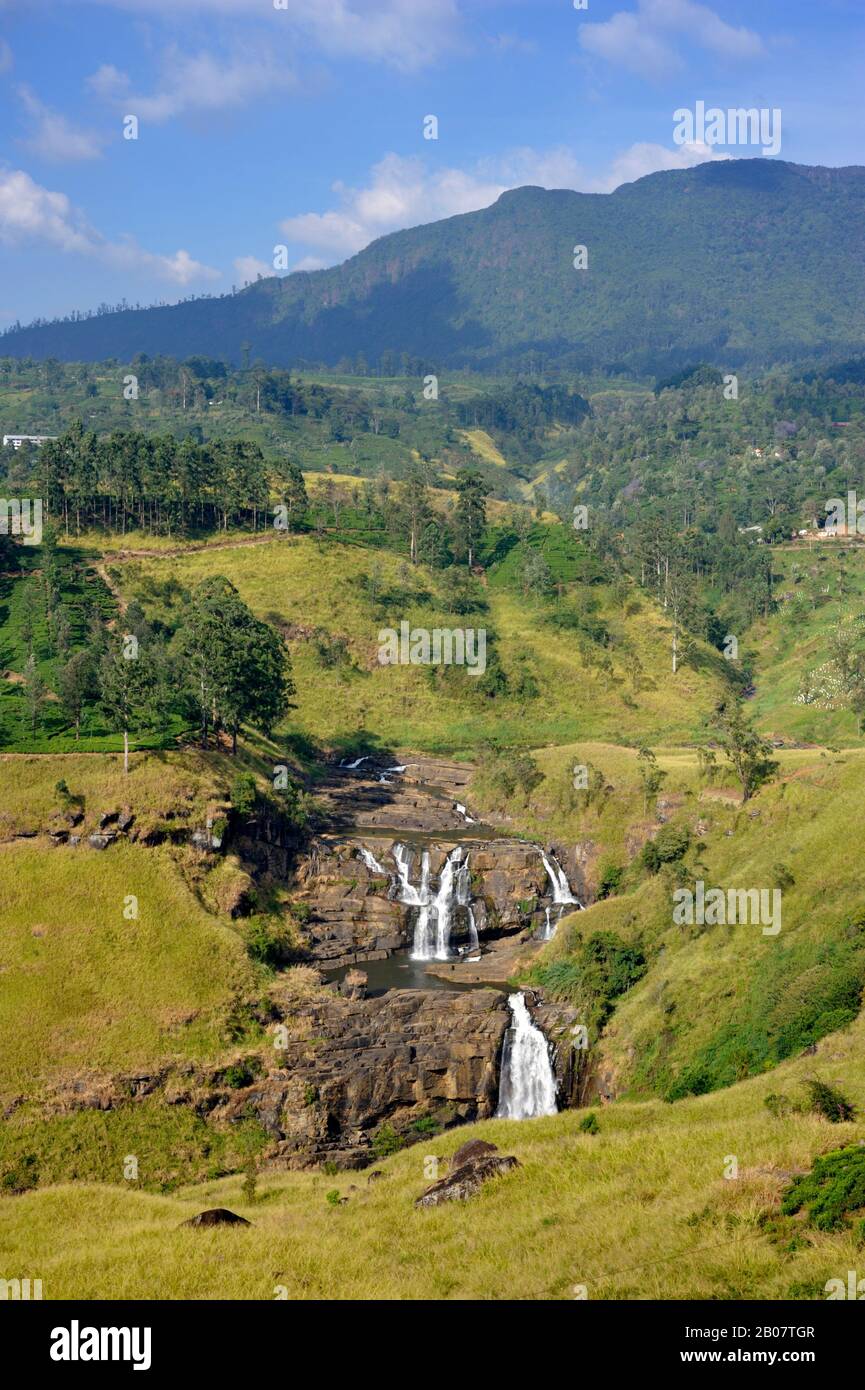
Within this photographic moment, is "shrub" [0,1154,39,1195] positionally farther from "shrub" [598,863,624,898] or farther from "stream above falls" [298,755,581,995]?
"shrub" [598,863,624,898]

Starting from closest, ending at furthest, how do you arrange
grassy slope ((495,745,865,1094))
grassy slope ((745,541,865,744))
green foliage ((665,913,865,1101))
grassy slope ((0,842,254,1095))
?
green foliage ((665,913,865,1101)) → grassy slope ((495,745,865,1094)) → grassy slope ((0,842,254,1095)) → grassy slope ((745,541,865,744))

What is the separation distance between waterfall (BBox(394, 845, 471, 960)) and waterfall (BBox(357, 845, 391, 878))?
1125 millimetres

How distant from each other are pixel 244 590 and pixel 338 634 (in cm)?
1331

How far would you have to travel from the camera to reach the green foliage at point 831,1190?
95.7 feet

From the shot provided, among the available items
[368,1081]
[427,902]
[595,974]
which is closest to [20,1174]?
[368,1081]

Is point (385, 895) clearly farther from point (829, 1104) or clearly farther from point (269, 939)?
point (829, 1104)

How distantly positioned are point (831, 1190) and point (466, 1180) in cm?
1381

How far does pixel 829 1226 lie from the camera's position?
2889 centimetres

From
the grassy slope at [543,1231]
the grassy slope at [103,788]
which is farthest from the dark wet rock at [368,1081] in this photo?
the grassy slope at [103,788]

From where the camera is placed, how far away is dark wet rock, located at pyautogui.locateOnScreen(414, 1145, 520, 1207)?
39031mm

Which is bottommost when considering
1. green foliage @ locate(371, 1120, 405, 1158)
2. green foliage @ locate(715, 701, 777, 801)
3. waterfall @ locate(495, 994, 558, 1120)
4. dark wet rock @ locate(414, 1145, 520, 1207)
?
green foliage @ locate(371, 1120, 405, 1158)

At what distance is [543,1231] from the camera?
34219 millimetres

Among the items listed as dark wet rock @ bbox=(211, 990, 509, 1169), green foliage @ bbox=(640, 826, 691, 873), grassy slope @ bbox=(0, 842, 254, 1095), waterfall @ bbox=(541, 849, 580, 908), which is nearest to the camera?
dark wet rock @ bbox=(211, 990, 509, 1169)

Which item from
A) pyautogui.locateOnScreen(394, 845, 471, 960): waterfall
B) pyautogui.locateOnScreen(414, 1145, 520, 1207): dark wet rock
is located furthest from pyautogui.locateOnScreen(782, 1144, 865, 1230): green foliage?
pyautogui.locateOnScreen(394, 845, 471, 960): waterfall
